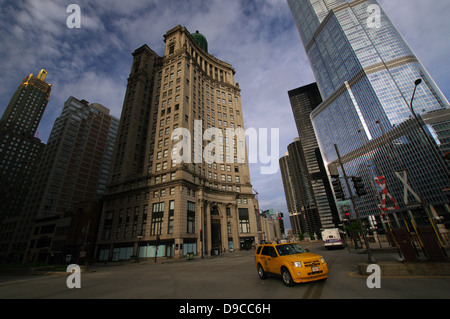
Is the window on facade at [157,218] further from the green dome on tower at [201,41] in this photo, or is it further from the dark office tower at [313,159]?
the dark office tower at [313,159]

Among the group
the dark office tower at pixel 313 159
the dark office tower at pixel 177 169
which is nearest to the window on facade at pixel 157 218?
the dark office tower at pixel 177 169

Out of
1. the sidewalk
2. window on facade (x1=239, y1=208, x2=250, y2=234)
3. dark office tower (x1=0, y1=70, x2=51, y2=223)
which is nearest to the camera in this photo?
the sidewalk

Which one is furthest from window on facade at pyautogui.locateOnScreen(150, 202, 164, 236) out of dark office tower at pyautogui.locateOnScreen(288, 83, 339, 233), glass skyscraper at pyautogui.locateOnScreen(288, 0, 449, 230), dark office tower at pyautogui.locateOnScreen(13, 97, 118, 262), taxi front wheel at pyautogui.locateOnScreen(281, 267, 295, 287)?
dark office tower at pyautogui.locateOnScreen(288, 83, 339, 233)

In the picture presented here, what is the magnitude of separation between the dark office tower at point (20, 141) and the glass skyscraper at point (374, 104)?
148 metres

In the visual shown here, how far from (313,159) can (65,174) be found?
175m

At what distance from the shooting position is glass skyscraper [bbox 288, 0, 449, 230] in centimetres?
8444

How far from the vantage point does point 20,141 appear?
106250mm

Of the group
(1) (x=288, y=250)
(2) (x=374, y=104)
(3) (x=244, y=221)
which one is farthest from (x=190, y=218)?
(2) (x=374, y=104)

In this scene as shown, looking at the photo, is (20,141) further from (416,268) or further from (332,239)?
(416,268)

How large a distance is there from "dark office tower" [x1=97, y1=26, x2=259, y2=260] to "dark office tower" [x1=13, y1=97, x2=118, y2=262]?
25.3 m

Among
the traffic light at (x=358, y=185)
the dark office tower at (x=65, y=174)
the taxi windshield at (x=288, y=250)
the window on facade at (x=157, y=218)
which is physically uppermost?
the dark office tower at (x=65, y=174)

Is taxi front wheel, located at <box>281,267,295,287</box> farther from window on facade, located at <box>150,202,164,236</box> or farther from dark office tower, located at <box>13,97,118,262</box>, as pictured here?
dark office tower, located at <box>13,97,118,262</box>

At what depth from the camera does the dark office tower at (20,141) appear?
92688 mm

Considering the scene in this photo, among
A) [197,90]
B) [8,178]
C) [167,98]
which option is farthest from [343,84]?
A: [8,178]
